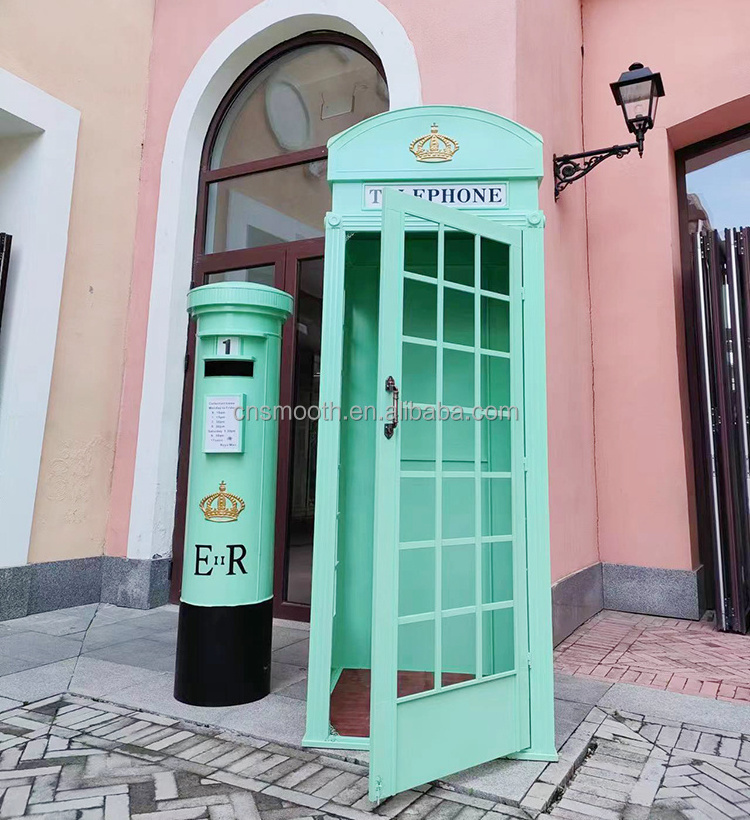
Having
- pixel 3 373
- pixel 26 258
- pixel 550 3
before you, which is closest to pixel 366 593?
pixel 3 373

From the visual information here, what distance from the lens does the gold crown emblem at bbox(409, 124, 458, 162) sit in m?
2.90

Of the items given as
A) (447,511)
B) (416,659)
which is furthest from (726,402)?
(416,659)

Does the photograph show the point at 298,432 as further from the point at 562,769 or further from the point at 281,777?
the point at 562,769

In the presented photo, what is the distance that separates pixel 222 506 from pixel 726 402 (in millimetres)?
3846

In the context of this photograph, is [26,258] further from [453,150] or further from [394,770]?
[394,770]

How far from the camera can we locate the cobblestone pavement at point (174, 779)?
2.22 m

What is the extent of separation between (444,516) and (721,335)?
309cm

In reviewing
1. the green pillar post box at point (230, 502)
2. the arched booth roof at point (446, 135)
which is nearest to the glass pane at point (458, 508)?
the green pillar post box at point (230, 502)

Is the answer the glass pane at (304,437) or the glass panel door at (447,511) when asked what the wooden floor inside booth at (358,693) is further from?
the glass pane at (304,437)

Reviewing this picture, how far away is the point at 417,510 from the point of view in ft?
9.95

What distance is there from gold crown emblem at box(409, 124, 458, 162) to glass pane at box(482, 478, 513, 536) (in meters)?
1.54

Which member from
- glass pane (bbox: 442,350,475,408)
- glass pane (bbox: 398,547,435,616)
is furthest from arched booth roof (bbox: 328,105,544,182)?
glass pane (bbox: 398,547,435,616)

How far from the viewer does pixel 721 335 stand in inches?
194

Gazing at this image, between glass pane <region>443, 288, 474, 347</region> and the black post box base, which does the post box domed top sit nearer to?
glass pane <region>443, 288, 474, 347</region>
